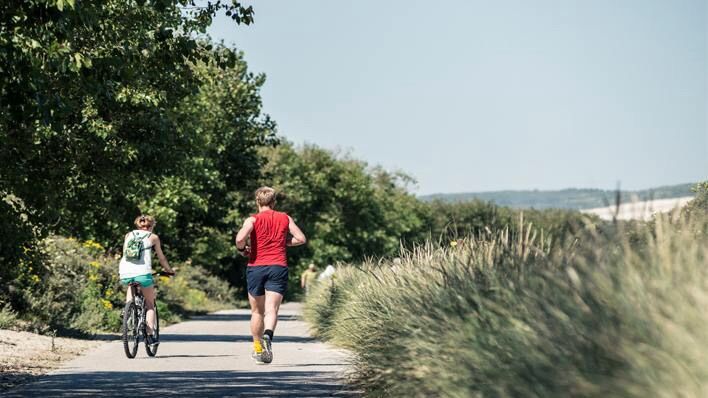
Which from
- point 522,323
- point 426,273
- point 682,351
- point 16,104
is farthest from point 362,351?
point 682,351

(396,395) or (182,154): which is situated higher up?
(182,154)

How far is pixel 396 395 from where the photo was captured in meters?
8.80

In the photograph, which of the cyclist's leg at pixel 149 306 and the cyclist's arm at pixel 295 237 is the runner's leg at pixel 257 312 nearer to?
the cyclist's arm at pixel 295 237

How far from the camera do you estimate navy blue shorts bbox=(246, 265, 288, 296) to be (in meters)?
14.2

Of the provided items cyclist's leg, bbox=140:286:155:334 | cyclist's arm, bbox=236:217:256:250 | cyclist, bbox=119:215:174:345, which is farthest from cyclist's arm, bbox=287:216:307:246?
cyclist's leg, bbox=140:286:155:334

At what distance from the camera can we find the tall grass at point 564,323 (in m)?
4.99

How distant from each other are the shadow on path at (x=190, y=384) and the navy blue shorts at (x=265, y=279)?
96cm

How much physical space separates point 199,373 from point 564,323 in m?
8.34

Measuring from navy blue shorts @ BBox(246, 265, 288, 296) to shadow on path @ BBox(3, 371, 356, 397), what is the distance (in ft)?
3.14

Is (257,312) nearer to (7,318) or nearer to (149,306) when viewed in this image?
(149,306)

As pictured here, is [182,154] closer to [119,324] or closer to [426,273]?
[119,324]

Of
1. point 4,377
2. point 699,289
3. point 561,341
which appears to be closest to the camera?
point 699,289

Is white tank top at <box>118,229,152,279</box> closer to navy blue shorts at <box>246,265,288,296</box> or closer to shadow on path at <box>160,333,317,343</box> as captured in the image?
navy blue shorts at <box>246,265,288,296</box>

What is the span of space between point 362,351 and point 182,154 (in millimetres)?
13074
